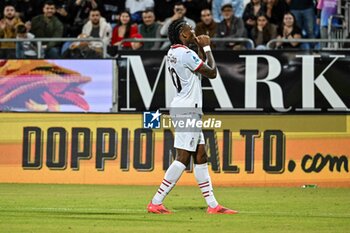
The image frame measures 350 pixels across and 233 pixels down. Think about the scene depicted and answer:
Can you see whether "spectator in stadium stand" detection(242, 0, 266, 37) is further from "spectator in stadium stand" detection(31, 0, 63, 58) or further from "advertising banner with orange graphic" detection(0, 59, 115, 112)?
"spectator in stadium stand" detection(31, 0, 63, 58)

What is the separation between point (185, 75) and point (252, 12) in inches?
355

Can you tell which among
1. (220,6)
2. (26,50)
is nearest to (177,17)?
(220,6)

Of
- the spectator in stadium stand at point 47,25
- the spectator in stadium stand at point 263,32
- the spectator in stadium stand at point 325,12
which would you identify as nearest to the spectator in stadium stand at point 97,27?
the spectator in stadium stand at point 47,25

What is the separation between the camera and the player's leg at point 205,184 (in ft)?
44.2

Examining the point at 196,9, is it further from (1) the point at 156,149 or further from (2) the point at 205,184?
(2) the point at 205,184

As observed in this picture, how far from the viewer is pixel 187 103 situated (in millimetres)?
13727

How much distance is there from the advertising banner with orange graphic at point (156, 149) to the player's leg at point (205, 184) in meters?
5.12

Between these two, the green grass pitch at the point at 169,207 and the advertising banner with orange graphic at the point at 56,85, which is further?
the advertising banner with orange graphic at the point at 56,85

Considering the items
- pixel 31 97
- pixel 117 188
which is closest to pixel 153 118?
pixel 117 188

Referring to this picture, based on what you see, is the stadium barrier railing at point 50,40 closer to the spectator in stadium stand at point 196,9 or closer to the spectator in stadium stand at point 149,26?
the spectator in stadium stand at point 149,26

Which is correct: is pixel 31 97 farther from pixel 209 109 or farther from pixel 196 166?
pixel 196 166

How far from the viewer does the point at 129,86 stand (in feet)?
65.3

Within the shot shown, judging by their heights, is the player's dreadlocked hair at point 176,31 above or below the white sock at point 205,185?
above

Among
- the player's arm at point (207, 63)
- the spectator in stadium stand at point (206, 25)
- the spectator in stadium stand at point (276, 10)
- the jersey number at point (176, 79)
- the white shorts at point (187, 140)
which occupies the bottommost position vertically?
the white shorts at point (187, 140)
